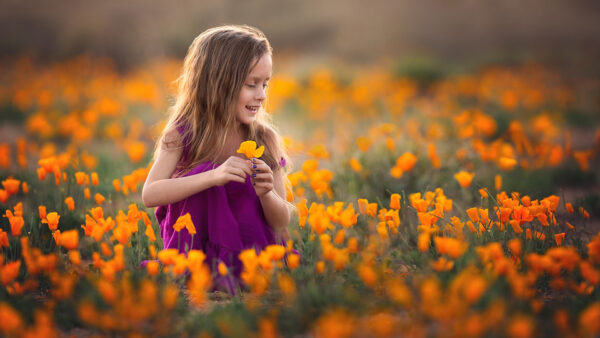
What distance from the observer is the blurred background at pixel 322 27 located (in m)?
12.3

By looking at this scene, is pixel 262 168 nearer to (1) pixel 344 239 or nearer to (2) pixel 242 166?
(2) pixel 242 166

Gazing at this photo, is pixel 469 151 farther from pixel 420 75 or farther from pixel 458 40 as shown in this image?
pixel 458 40

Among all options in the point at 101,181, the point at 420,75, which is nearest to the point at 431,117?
the point at 420,75

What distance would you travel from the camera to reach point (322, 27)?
1559 centimetres

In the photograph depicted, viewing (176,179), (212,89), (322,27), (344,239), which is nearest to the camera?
(176,179)

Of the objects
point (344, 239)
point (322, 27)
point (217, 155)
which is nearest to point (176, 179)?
point (217, 155)

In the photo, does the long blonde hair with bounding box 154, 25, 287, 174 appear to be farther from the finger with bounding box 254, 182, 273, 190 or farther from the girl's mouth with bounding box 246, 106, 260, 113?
the finger with bounding box 254, 182, 273, 190

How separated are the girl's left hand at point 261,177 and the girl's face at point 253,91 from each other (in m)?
0.36

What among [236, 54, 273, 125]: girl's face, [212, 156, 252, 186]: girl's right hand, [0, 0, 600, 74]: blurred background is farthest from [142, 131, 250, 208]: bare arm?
[0, 0, 600, 74]: blurred background

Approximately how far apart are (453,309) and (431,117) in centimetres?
435

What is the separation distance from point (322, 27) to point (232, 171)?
1407 cm

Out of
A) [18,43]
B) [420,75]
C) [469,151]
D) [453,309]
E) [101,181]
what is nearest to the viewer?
[453,309]

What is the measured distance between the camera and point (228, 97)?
2518 millimetres

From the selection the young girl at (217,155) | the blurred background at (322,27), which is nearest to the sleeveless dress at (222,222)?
the young girl at (217,155)
